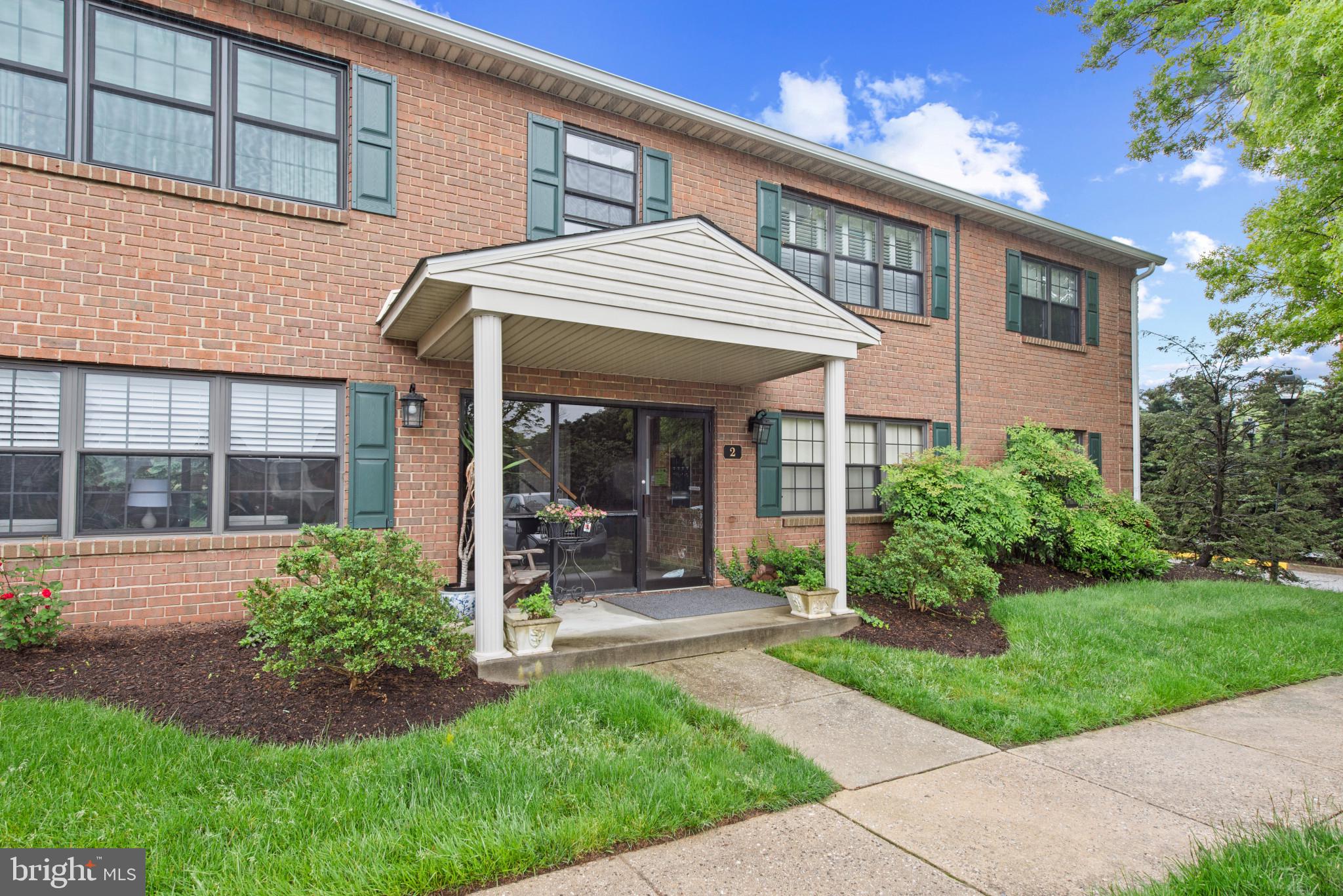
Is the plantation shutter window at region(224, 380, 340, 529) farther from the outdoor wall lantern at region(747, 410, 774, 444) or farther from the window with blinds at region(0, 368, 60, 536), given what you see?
the outdoor wall lantern at region(747, 410, 774, 444)

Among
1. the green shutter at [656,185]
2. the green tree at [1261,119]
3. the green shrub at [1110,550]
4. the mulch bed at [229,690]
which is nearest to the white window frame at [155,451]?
the mulch bed at [229,690]

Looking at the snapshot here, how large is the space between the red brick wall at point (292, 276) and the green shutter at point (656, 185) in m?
0.18

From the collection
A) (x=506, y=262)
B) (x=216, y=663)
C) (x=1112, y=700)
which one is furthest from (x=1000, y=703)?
(x=216, y=663)

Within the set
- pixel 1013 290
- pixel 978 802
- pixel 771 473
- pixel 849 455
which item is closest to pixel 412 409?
pixel 771 473

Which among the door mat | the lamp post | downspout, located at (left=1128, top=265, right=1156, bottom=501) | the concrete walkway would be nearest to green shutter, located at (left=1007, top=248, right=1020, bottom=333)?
downspout, located at (left=1128, top=265, right=1156, bottom=501)

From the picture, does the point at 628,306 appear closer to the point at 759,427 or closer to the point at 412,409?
the point at 412,409

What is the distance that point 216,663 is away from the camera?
458 centimetres

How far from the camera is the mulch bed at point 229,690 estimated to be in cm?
376

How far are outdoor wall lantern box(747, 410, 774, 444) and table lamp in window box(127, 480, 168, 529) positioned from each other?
571cm

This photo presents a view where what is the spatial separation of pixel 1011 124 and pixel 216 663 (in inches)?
636

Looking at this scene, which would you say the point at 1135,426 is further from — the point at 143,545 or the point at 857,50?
the point at 143,545

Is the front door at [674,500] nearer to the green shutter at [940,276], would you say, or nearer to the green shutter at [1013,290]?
the green shutter at [940,276]

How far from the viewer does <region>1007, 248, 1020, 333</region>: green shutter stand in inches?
419

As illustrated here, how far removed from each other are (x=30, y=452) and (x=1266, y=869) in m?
7.59
